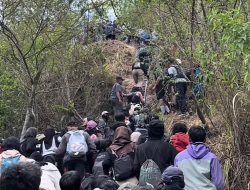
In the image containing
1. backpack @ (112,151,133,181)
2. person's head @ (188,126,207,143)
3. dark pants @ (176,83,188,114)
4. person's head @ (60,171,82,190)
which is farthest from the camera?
dark pants @ (176,83,188,114)

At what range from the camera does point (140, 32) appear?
13430 millimetres

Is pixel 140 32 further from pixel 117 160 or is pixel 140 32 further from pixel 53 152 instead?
pixel 117 160

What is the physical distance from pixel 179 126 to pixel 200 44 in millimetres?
2422

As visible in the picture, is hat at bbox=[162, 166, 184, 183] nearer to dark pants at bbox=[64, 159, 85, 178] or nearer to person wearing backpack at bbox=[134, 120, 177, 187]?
person wearing backpack at bbox=[134, 120, 177, 187]

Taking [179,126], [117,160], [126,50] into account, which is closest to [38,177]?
[117,160]

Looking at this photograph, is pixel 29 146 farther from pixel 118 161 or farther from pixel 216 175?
pixel 216 175

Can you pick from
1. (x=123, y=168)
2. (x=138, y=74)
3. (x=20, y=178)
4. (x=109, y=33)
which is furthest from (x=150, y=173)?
(x=109, y=33)

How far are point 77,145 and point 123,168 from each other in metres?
1.60

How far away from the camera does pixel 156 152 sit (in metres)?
6.23

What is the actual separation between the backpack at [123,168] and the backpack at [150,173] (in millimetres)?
306

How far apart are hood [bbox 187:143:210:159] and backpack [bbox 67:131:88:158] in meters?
2.51

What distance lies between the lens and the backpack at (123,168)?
621cm

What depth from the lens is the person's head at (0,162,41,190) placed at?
3189mm

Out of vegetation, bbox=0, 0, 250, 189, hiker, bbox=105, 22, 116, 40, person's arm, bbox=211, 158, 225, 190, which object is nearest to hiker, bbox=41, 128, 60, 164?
vegetation, bbox=0, 0, 250, 189
